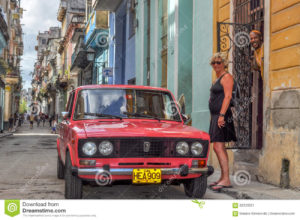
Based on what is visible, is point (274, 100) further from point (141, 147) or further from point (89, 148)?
point (89, 148)

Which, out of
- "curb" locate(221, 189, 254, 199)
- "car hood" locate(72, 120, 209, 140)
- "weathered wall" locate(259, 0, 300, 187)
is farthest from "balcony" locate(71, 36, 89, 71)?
"car hood" locate(72, 120, 209, 140)

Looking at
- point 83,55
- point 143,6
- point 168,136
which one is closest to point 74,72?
point 83,55

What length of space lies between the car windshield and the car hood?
0.26m

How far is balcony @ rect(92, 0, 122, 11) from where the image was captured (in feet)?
74.2

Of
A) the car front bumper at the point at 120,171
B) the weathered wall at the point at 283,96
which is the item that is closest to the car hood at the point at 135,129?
the car front bumper at the point at 120,171

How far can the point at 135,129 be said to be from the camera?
5.24m

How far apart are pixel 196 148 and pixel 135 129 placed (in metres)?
0.80

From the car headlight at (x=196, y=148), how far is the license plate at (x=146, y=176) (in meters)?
0.55

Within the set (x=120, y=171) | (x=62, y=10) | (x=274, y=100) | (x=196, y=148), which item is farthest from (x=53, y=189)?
(x=62, y=10)

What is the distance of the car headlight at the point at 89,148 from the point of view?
4973 millimetres

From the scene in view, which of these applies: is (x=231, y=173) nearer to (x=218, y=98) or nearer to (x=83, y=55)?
(x=218, y=98)

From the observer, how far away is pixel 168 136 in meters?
5.19

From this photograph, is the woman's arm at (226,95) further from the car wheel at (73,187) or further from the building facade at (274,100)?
the car wheel at (73,187)

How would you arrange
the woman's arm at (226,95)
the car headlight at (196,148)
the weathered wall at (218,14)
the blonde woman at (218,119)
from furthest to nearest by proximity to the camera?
the weathered wall at (218,14) < the blonde woman at (218,119) < the woman's arm at (226,95) < the car headlight at (196,148)
